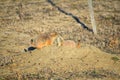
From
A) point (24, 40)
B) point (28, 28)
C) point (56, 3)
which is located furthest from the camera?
point (56, 3)

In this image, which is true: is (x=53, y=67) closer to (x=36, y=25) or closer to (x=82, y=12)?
(x=36, y=25)

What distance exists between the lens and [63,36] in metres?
16.2

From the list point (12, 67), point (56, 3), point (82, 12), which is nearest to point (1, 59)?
point (12, 67)

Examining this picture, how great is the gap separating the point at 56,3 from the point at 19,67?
16723mm

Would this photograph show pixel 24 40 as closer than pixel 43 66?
No

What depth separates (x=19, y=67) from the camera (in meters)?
9.79

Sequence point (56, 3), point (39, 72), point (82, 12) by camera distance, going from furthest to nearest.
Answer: point (56, 3)
point (82, 12)
point (39, 72)

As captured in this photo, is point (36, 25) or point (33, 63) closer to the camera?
point (33, 63)

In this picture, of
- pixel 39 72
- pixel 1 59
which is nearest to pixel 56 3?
pixel 1 59

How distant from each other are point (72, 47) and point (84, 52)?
547mm

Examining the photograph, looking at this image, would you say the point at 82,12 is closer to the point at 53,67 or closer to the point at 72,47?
the point at 72,47

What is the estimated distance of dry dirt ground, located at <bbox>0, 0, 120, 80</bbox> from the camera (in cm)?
935

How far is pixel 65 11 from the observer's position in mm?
22891

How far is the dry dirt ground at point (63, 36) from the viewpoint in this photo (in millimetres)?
9352
